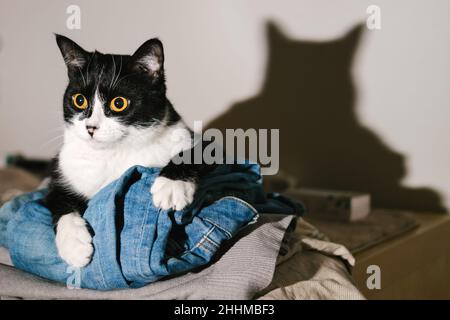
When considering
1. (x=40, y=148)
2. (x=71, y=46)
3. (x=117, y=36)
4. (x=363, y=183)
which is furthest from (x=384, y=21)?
(x=40, y=148)

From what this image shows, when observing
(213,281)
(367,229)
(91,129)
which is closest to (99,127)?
(91,129)

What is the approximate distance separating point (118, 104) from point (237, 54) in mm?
1164

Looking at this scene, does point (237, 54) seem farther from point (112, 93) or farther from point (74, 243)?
point (74, 243)

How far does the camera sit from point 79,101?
36.7 inches

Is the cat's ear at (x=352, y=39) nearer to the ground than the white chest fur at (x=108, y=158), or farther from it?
farther from it

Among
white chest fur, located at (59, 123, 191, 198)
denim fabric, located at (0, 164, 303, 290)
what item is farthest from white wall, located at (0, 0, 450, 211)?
denim fabric, located at (0, 164, 303, 290)

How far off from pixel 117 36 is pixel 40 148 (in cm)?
81

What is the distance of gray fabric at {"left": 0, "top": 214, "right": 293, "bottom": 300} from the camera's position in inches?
30.5

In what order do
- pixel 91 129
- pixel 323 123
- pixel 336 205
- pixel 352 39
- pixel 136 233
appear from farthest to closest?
1. pixel 323 123
2. pixel 352 39
3. pixel 336 205
4. pixel 91 129
5. pixel 136 233

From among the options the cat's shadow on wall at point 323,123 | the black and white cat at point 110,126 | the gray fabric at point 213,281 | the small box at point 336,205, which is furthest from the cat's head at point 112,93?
the cat's shadow on wall at point 323,123

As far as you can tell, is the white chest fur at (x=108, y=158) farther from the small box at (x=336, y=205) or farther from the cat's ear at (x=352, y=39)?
the cat's ear at (x=352, y=39)

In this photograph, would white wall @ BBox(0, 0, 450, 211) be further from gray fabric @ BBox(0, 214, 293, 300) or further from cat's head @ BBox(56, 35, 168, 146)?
gray fabric @ BBox(0, 214, 293, 300)

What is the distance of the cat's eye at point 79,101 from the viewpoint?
92cm

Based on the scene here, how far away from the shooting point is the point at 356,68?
1.86 m
